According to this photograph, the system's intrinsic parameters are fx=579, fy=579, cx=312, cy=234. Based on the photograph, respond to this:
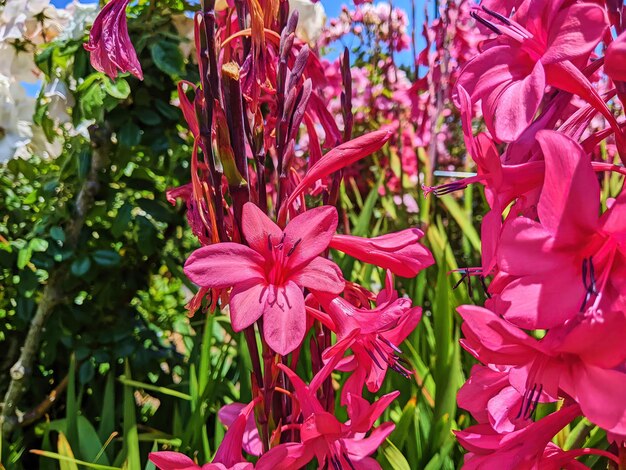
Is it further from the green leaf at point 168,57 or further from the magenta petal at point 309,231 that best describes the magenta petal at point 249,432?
→ the green leaf at point 168,57

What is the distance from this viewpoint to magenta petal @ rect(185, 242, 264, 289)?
542 mm

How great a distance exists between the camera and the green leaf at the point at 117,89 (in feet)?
4.58

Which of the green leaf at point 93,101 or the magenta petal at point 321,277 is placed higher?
the green leaf at point 93,101

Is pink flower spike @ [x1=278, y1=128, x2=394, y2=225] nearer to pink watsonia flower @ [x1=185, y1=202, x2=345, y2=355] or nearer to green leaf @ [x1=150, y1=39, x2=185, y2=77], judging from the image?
pink watsonia flower @ [x1=185, y1=202, x2=345, y2=355]

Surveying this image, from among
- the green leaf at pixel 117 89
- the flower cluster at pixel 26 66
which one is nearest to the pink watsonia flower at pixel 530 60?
the green leaf at pixel 117 89

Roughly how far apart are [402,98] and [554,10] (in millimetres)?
2287

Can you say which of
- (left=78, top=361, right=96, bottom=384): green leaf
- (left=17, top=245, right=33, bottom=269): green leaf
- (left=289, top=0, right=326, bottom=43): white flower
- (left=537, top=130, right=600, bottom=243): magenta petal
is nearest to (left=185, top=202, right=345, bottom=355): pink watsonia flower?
(left=537, top=130, right=600, bottom=243): magenta petal

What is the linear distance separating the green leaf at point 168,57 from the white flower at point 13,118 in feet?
1.69

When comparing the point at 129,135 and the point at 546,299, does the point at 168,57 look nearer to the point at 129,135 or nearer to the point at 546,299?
the point at 129,135

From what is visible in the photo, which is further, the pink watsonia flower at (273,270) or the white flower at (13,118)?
the white flower at (13,118)

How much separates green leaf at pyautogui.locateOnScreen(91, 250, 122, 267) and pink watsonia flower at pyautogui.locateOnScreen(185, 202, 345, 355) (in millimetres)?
1216

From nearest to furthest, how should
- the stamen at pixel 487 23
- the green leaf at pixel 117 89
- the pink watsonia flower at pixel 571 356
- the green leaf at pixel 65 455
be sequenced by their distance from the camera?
the pink watsonia flower at pixel 571 356 < the stamen at pixel 487 23 < the green leaf at pixel 65 455 < the green leaf at pixel 117 89

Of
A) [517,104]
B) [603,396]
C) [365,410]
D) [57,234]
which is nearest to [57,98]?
[57,234]

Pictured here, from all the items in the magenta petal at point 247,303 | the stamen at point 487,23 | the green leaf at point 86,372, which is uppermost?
the stamen at point 487,23
